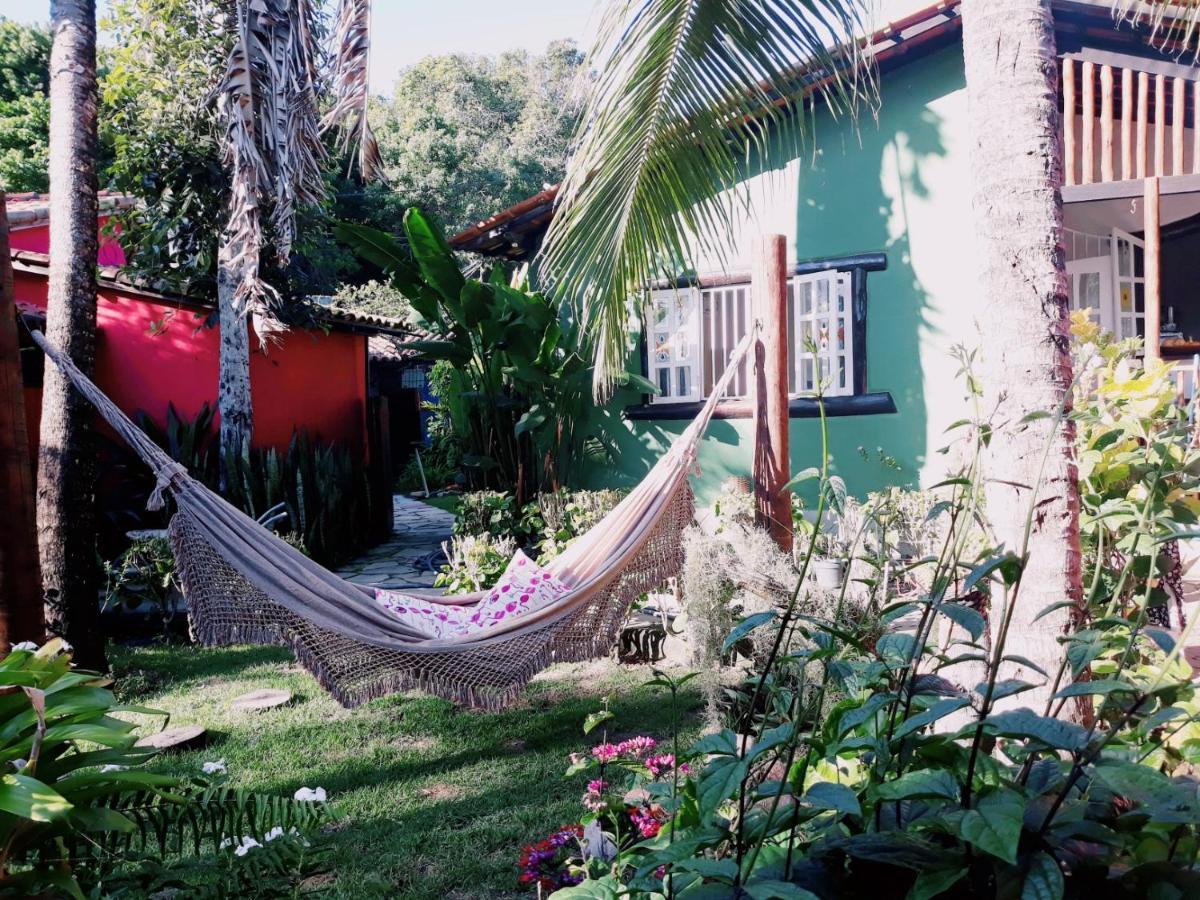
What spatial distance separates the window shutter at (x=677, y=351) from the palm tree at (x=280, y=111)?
8.28 ft

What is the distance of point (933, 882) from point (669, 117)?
2.75 metres

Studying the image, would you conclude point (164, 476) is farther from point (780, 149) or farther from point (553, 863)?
point (780, 149)

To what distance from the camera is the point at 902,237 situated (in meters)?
6.46

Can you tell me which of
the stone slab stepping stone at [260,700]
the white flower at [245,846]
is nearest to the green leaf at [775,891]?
the white flower at [245,846]

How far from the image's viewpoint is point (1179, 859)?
102 cm

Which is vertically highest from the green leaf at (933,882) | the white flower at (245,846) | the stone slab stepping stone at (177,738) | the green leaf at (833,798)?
the green leaf at (833,798)

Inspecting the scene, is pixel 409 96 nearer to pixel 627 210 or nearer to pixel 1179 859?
pixel 627 210

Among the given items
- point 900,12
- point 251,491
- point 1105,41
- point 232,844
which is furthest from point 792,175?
point 232,844

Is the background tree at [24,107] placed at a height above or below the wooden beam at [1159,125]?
above

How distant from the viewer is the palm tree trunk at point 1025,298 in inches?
73.8

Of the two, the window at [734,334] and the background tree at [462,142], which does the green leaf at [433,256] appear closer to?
the window at [734,334]

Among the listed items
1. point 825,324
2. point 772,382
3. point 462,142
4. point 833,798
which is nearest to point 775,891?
point 833,798

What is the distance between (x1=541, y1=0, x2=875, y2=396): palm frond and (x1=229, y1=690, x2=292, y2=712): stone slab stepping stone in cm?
220

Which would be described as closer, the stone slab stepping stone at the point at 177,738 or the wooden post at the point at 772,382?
the stone slab stepping stone at the point at 177,738
